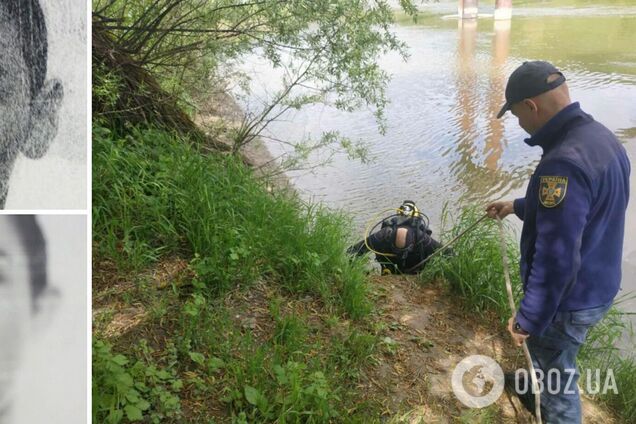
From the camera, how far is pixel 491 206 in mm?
2596

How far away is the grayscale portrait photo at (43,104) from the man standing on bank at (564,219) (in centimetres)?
147

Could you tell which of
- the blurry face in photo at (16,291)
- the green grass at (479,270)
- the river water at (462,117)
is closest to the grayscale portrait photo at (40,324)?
the blurry face in photo at (16,291)

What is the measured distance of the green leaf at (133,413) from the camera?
4.91 feet

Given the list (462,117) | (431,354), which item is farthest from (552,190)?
(462,117)

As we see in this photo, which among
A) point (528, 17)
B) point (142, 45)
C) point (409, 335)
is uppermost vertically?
point (528, 17)

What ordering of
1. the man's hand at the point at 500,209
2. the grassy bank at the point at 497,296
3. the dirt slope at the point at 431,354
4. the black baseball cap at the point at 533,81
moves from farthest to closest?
the grassy bank at the point at 497,296 → the man's hand at the point at 500,209 → the dirt slope at the point at 431,354 → the black baseball cap at the point at 533,81

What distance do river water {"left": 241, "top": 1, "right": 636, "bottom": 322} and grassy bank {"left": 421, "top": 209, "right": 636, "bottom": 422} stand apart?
1188 mm

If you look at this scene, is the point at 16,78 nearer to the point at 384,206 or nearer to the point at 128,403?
the point at 128,403

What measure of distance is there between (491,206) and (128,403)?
189 cm

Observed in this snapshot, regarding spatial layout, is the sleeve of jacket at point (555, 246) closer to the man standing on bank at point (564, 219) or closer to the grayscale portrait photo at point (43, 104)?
the man standing on bank at point (564, 219)

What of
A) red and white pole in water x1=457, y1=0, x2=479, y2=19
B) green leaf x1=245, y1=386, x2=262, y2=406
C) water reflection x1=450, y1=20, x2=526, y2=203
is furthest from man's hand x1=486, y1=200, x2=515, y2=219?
red and white pole in water x1=457, y1=0, x2=479, y2=19

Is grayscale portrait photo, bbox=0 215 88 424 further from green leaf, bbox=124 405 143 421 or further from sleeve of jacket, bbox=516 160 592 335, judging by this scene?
sleeve of jacket, bbox=516 160 592 335

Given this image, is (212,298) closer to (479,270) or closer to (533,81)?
(533,81)

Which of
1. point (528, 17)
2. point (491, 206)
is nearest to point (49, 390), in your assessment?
point (491, 206)
